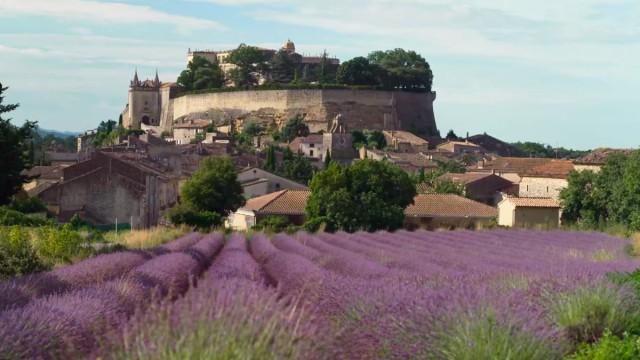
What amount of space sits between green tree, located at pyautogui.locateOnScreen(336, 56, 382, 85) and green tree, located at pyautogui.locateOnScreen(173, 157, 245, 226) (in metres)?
71.1

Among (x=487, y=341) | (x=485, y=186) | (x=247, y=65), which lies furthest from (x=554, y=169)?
(x=247, y=65)

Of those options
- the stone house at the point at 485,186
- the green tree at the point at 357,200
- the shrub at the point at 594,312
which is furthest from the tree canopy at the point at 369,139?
the shrub at the point at 594,312

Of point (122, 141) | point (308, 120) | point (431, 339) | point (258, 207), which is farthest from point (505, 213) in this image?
point (308, 120)

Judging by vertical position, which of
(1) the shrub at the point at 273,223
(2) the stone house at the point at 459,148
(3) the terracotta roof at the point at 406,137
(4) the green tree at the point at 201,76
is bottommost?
(1) the shrub at the point at 273,223

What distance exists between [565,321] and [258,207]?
123 feet

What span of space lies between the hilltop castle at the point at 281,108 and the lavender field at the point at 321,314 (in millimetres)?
98301

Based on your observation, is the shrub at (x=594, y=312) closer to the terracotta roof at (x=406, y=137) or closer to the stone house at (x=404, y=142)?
the stone house at (x=404, y=142)

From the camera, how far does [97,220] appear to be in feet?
127

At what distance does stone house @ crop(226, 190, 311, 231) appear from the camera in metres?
44.0

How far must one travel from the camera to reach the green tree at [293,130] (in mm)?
102625

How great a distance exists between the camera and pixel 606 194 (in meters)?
42.4

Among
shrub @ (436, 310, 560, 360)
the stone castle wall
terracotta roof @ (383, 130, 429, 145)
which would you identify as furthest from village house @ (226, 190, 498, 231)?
the stone castle wall

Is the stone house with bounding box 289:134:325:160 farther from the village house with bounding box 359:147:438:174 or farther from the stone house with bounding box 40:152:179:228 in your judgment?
the stone house with bounding box 40:152:179:228

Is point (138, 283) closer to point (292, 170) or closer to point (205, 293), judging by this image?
point (205, 293)
